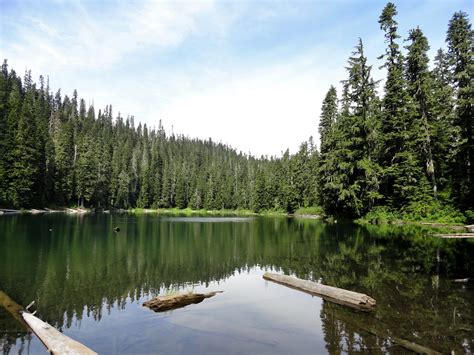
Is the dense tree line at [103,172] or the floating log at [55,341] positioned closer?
the floating log at [55,341]

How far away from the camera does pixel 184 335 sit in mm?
9898

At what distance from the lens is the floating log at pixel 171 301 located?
494 inches

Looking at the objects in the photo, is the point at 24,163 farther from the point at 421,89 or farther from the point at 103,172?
the point at 421,89

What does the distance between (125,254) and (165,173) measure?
112m

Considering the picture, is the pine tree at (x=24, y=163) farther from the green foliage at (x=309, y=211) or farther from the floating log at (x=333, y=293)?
the floating log at (x=333, y=293)

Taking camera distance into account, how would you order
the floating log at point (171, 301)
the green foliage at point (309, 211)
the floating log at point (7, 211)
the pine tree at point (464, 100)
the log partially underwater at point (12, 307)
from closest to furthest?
the log partially underwater at point (12, 307) < the floating log at point (171, 301) < the pine tree at point (464, 100) < the floating log at point (7, 211) < the green foliage at point (309, 211)

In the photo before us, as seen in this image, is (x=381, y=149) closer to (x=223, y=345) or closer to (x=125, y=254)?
(x=125, y=254)

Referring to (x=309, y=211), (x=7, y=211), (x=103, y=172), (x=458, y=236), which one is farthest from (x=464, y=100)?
(x=103, y=172)

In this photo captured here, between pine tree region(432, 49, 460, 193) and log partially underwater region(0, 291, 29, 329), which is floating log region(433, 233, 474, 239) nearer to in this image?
pine tree region(432, 49, 460, 193)

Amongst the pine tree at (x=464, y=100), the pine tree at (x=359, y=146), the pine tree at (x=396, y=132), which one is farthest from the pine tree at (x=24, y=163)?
the pine tree at (x=464, y=100)

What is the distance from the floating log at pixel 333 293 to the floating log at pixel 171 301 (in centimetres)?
442

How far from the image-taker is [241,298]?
46.6 ft

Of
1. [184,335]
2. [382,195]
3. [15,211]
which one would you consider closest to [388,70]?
[382,195]

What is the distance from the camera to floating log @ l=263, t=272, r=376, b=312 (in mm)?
11691
